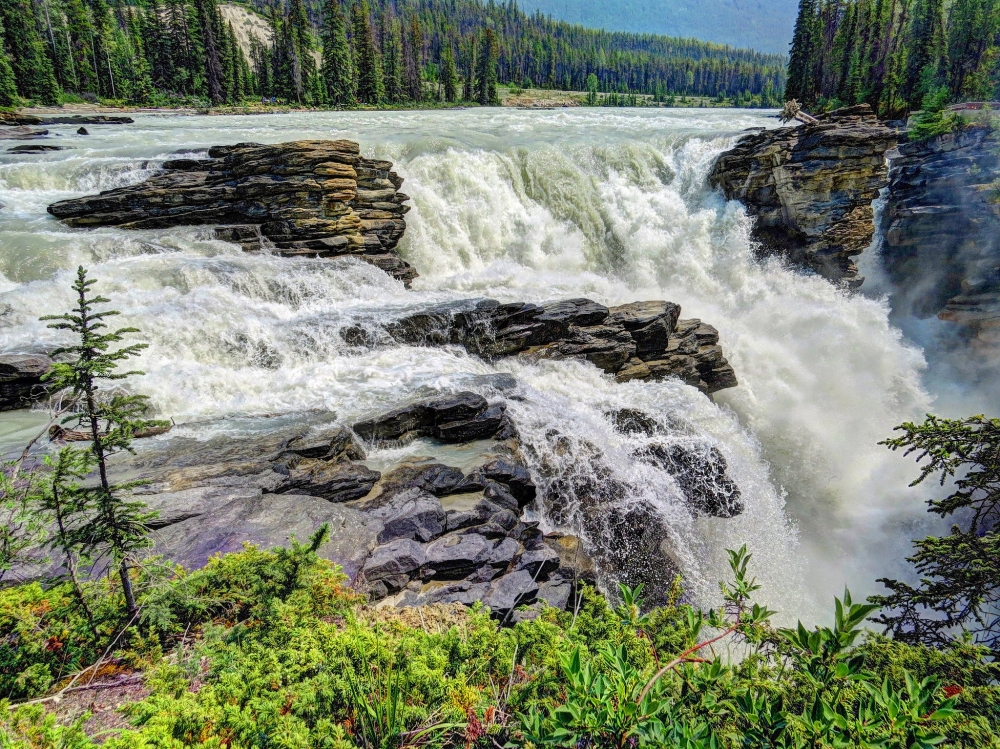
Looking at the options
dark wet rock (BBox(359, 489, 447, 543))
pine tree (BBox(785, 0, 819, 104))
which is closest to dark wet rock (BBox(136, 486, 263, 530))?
dark wet rock (BBox(359, 489, 447, 543))

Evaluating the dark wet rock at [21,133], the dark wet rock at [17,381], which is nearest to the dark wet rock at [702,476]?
the dark wet rock at [17,381]

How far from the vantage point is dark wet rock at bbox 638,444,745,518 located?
9586 millimetres

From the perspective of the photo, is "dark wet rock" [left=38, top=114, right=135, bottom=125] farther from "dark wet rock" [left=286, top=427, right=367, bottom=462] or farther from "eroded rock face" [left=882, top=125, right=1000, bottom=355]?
"eroded rock face" [left=882, top=125, right=1000, bottom=355]

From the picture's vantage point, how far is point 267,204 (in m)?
16.0

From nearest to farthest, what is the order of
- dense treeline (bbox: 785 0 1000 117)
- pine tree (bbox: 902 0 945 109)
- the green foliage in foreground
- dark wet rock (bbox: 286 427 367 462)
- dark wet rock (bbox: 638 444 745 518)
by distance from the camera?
the green foliage in foreground → dark wet rock (bbox: 286 427 367 462) → dark wet rock (bbox: 638 444 745 518) → dense treeline (bbox: 785 0 1000 117) → pine tree (bbox: 902 0 945 109)

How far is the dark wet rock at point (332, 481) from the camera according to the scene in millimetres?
7023

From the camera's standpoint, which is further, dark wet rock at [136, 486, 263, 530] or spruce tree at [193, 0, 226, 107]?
spruce tree at [193, 0, 226, 107]

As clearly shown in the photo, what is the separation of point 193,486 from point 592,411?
7.18m

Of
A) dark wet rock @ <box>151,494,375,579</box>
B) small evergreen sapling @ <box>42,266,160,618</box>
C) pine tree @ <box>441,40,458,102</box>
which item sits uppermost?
pine tree @ <box>441,40,458,102</box>

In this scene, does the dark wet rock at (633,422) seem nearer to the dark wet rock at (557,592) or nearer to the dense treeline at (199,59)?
the dark wet rock at (557,592)

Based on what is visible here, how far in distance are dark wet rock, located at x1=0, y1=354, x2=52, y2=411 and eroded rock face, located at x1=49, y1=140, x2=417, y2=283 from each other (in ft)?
23.7

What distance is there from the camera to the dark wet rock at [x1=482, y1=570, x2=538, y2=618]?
5504 mm

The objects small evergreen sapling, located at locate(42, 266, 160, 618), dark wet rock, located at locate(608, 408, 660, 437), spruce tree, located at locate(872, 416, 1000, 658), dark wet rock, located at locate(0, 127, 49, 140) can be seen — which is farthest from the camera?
dark wet rock, located at locate(0, 127, 49, 140)

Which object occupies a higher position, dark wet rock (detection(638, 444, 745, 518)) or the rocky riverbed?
the rocky riverbed
